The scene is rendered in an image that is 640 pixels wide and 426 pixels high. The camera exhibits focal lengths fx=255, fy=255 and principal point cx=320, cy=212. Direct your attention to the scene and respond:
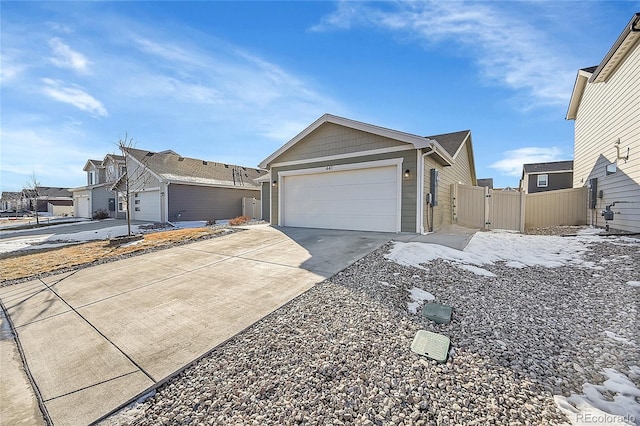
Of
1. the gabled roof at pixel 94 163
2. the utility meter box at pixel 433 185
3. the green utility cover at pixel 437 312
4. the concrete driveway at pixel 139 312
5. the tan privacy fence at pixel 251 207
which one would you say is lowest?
the concrete driveway at pixel 139 312

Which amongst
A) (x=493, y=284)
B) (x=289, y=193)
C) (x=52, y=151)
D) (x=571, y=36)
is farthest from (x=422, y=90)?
(x=52, y=151)

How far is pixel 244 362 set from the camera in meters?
2.23

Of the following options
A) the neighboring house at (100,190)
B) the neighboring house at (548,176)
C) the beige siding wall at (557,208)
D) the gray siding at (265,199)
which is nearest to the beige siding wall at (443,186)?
the beige siding wall at (557,208)

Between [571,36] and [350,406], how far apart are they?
10.5 metres

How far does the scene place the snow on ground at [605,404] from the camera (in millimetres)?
1630

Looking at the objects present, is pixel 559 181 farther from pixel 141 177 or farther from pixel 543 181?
pixel 141 177

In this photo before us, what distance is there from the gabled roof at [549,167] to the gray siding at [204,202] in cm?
2555

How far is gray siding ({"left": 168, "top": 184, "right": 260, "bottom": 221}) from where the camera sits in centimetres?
1570

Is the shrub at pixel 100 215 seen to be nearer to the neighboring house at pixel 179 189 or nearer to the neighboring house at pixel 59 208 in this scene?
the neighboring house at pixel 179 189

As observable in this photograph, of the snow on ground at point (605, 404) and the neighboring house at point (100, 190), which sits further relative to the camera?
the neighboring house at point (100, 190)

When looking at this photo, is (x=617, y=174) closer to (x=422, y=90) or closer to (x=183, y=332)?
(x=422, y=90)

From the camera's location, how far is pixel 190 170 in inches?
703

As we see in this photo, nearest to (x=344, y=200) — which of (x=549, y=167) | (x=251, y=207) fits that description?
(x=251, y=207)

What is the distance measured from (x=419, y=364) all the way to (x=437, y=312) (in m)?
0.97
